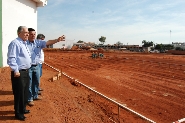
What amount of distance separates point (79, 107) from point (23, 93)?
1.77 metres

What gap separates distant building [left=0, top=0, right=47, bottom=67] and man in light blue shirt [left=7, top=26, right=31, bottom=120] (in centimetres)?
467

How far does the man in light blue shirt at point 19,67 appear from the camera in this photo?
10.6 ft

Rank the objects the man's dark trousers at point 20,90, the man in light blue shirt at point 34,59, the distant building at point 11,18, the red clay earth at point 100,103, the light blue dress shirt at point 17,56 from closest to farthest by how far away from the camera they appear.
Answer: the light blue dress shirt at point 17,56, the man's dark trousers at point 20,90, the red clay earth at point 100,103, the man in light blue shirt at point 34,59, the distant building at point 11,18

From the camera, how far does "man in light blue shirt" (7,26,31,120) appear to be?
3.24 metres

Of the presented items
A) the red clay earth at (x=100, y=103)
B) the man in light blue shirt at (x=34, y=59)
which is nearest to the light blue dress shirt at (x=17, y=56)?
the man in light blue shirt at (x=34, y=59)

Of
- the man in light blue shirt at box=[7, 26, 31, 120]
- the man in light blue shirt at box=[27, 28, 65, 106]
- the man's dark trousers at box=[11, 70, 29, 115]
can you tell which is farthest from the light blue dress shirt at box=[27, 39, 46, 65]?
the man's dark trousers at box=[11, 70, 29, 115]

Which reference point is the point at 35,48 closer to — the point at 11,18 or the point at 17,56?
the point at 17,56

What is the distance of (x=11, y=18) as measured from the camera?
8.05m

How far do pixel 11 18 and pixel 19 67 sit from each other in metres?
5.56

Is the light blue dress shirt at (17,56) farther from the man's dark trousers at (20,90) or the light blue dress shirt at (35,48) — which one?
the light blue dress shirt at (35,48)

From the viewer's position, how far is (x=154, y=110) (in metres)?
6.28

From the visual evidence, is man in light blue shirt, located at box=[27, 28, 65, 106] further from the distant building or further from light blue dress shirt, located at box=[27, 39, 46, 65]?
the distant building

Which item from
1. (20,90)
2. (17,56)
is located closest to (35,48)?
(17,56)

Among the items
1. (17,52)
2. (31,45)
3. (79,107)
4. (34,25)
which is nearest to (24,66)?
(17,52)
